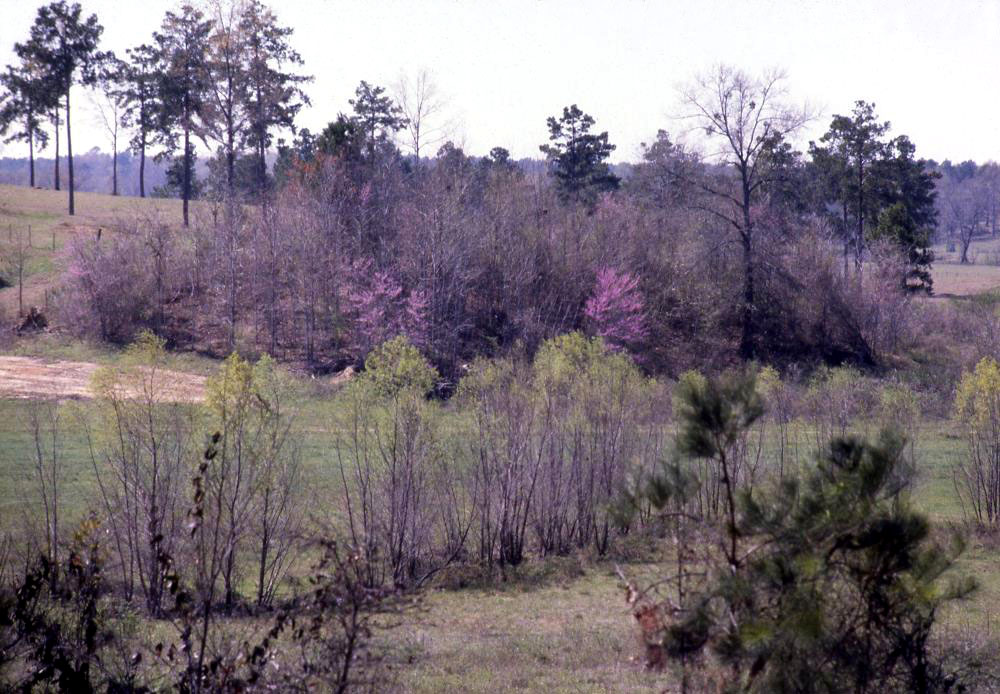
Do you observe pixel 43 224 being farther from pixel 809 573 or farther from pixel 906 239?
pixel 809 573

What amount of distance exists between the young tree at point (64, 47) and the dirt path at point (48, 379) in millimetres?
23596

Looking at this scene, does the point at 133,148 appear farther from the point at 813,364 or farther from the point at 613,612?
the point at 613,612

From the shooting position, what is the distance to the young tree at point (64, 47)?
5188 cm

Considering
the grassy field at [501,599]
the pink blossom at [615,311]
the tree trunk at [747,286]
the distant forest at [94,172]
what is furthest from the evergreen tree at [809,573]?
the distant forest at [94,172]

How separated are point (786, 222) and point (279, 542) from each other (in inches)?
1447

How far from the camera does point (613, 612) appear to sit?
51.2 feet

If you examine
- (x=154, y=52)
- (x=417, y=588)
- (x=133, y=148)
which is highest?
(x=154, y=52)

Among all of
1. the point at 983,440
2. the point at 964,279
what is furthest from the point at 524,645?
the point at 964,279

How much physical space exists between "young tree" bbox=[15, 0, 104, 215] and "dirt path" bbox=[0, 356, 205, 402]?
23.6 metres

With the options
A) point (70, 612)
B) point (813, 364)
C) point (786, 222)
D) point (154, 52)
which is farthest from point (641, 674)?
point (154, 52)

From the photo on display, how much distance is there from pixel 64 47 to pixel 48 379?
27879 millimetres

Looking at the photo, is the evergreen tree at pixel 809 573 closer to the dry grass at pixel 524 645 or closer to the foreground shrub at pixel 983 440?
the dry grass at pixel 524 645

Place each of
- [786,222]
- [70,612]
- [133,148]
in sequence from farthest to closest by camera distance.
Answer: [133,148], [786,222], [70,612]

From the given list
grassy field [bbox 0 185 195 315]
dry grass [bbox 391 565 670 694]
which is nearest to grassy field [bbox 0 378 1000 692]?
dry grass [bbox 391 565 670 694]
